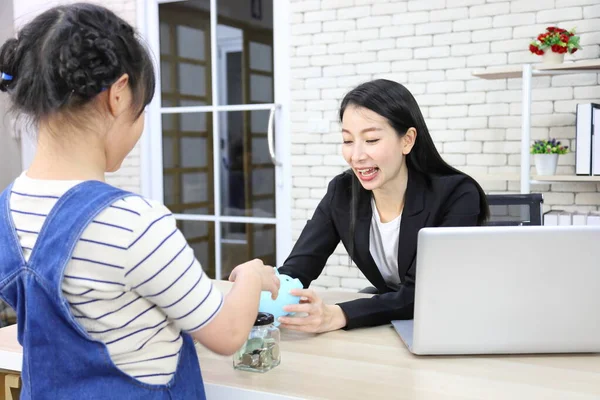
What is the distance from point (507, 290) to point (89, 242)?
0.73 m

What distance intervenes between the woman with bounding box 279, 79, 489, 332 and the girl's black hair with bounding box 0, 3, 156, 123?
100 cm

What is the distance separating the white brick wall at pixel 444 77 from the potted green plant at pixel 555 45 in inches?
8.8

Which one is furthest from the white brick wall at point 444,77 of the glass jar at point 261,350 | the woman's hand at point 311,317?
the glass jar at point 261,350

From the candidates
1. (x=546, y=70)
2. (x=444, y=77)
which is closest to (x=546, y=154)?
(x=546, y=70)

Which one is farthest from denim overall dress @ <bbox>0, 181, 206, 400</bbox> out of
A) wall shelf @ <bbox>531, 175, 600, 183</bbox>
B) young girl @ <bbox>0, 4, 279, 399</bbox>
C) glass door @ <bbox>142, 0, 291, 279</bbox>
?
glass door @ <bbox>142, 0, 291, 279</bbox>

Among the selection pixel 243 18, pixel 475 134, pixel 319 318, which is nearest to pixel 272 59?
pixel 243 18

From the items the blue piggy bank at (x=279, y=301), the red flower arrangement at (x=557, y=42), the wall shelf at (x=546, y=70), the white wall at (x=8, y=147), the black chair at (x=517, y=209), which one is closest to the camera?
the blue piggy bank at (x=279, y=301)

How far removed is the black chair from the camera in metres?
2.11

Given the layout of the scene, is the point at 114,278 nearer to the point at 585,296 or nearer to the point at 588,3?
the point at 585,296

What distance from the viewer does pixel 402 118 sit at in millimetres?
1810

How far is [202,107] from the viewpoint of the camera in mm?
4352

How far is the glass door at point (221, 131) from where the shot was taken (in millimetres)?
4105

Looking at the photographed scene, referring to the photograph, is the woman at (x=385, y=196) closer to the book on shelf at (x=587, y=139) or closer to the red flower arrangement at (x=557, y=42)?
the book on shelf at (x=587, y=139)

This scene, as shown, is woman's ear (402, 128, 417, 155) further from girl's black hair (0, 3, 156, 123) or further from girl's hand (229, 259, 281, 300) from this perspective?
girl's black hair (0, 3, 156, 123)
